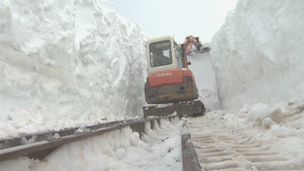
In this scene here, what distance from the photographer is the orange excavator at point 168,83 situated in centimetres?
774

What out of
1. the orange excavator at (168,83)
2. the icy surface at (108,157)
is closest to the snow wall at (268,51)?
the orange excavator at (168,83)

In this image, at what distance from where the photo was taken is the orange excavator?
774 centimetres

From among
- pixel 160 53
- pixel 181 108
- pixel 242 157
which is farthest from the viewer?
pixel 160 53

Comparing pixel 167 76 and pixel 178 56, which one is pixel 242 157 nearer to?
pixel 167 76

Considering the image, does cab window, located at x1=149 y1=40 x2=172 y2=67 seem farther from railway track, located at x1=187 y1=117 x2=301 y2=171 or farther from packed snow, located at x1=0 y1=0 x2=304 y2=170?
railway track, located at x1=187 y1=117 x2=301 y2=171

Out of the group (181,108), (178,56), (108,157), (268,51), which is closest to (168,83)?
(181,108)

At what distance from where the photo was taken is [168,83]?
779 cm

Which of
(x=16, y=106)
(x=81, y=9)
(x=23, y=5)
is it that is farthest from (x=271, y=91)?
(x=81, y=9)

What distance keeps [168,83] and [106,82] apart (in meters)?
2.25

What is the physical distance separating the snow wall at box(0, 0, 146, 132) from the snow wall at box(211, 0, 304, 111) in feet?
14.6

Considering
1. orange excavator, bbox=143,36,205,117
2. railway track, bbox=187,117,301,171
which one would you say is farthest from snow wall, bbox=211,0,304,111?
railway track, bbox=187,117,301,171

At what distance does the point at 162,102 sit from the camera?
820cm

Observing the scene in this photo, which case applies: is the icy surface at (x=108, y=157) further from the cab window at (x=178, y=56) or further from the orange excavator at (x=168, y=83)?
the cab window at (x=178, y=56)

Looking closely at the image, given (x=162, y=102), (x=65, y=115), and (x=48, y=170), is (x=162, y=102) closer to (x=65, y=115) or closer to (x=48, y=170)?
(x=65, y=115)
